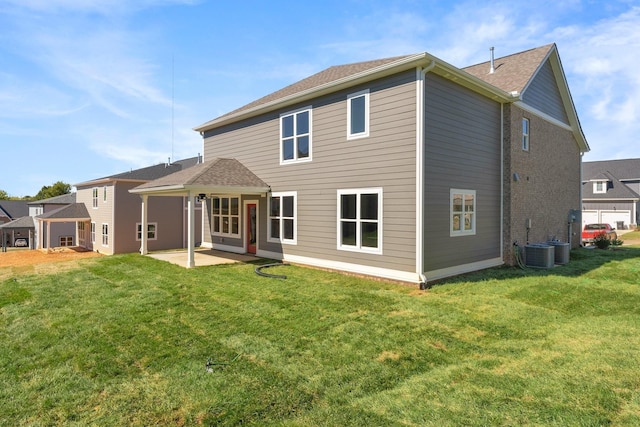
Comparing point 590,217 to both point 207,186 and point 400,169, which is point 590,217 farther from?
point 207,186

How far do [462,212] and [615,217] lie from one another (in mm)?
37285

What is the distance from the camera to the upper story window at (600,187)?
122 feet

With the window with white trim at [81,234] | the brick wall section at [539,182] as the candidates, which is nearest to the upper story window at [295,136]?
the brick wall section at [539,182]

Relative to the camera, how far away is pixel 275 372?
4.25 meters

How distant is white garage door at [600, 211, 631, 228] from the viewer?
118 feet

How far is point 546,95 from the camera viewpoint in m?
13.9

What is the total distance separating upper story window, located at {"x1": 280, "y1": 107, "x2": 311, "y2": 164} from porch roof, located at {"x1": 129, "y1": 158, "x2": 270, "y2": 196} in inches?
58.6

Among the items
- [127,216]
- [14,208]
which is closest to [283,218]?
[127,216]

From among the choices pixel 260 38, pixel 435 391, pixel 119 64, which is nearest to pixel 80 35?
pixel 119 64

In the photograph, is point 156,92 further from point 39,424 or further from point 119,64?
point 39,424

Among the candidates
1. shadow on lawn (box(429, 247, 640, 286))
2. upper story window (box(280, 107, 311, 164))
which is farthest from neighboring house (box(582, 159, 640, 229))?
upper story window (box(280, 107, 311, 164))

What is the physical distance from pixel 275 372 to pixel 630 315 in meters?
6.94

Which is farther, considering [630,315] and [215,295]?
[215,295]

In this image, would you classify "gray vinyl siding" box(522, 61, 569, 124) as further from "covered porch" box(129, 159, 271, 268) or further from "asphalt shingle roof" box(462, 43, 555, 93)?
"covered porch" box(129, 159, 271, 268)
